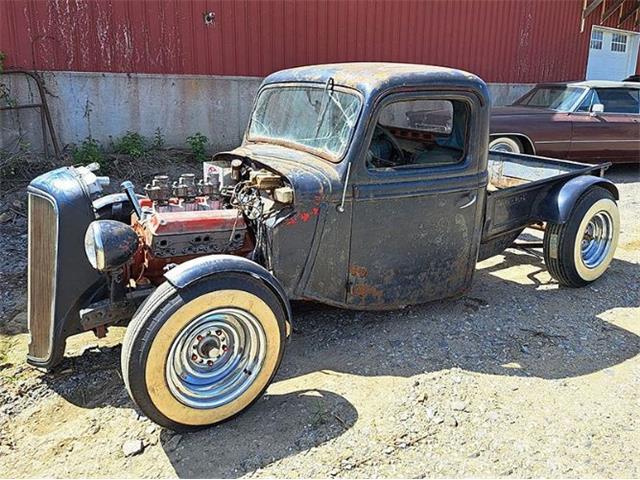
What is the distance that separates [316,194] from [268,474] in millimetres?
1483

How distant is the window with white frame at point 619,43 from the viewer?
14.0m

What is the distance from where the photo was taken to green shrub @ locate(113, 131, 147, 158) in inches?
304

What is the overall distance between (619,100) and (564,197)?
606 cm

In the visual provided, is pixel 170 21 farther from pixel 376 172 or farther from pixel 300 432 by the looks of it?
pixel 300 432

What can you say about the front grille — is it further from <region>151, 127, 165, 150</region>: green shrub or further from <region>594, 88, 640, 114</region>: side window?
<region>594, 88, 640, 114</region>: side window

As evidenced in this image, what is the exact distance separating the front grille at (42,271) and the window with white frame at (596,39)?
45.9 feet

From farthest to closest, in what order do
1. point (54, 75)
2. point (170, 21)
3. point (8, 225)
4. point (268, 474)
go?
point (170, 21) < point (54, 75) < point (8, 225) < point (268, 474)

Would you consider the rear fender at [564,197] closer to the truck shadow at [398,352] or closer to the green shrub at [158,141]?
the truck shadow at [398,352]

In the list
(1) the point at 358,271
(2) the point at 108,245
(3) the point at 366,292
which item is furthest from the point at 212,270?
(3) the point at 366,292

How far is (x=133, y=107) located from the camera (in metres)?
8.05

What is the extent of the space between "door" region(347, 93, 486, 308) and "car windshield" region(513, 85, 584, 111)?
5.85 metres

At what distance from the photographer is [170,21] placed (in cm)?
799

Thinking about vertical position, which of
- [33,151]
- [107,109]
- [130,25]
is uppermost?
[130,25]

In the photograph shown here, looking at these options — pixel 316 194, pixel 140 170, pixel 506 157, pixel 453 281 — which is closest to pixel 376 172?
pixel 316 194
